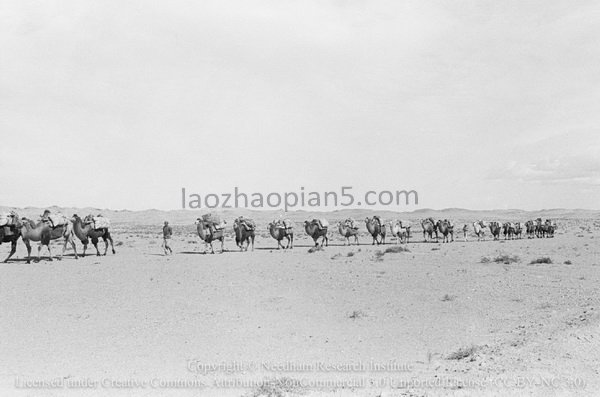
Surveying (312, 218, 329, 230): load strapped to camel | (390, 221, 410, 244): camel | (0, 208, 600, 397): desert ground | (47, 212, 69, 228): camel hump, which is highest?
(47, 212, 69, 228): camel hump

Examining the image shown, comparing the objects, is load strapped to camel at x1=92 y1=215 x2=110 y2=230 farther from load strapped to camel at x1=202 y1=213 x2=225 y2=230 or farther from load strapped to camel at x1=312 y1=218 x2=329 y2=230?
load strapped to camel at x1=312 y1=218 x2=329 y2=230

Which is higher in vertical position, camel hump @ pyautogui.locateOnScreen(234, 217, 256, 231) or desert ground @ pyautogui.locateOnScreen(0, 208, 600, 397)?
camel hump @ pyautogui.locateOnScreen(234, 217, 256, 231)

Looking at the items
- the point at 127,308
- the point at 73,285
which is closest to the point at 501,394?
the point at 127,308

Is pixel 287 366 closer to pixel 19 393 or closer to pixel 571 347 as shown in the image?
pixel 19 393

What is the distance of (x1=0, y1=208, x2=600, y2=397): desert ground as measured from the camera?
7.75m

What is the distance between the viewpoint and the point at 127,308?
13406 mm

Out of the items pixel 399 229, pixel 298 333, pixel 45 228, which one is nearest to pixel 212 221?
pixel 45 228

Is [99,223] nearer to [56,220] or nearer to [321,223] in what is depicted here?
[56,220]

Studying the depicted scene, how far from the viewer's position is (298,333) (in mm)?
11047

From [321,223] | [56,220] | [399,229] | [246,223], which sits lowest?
[399,229]

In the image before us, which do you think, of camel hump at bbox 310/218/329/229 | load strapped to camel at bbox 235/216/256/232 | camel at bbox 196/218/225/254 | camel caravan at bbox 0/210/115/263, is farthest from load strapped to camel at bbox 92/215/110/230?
camel hump at bbox 310/218/329/229

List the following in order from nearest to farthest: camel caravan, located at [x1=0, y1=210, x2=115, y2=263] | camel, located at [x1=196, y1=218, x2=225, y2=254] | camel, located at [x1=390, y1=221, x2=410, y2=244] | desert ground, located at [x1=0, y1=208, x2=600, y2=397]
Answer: desert ground, located at [x1=0, y1=208, x2=600, y2=397] < camel caravan, located at [x1=0, y1=210, x2=115, y2=263] < camel, located at [x1=196, y1=218, x2=225, y2=254] < camel, located at [x1=390, y1=221, x2=410, y2=244]

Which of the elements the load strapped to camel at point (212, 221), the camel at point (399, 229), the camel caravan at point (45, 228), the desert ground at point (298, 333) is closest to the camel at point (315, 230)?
the camel at point (399, 229)

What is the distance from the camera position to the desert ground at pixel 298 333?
775 centimetres
